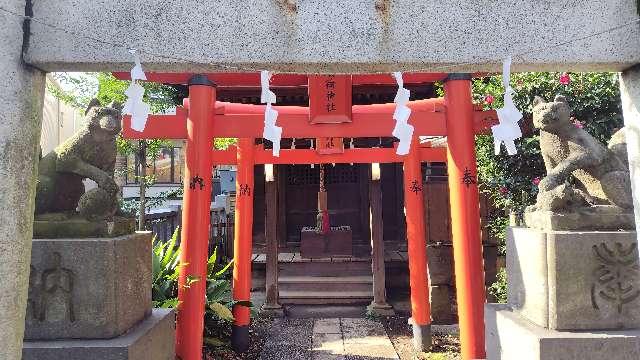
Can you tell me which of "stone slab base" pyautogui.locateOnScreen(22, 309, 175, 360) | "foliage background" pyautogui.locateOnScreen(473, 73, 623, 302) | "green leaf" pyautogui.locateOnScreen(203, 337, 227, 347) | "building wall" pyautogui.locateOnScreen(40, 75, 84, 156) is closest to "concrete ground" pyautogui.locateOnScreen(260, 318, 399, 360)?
"green leaf" pyautogui.locateOnScreen(203, 337, 227, 347)

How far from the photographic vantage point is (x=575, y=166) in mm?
3076

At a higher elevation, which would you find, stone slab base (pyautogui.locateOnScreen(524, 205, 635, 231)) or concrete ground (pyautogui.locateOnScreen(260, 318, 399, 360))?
stone slab base (pyautogui.locateOnScreen(524, 205, 635, 231))

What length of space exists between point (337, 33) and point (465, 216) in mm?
3032

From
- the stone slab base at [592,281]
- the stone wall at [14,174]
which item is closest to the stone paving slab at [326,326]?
the stone slab base at [592,281]

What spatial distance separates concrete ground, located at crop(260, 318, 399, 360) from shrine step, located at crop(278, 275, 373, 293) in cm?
118

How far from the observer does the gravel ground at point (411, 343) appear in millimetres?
5652

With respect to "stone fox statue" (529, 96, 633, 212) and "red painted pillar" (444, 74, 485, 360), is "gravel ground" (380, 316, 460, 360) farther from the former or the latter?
"stone fox statue" (529, 96, 633, 212)

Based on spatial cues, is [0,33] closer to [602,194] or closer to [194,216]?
[194,216]

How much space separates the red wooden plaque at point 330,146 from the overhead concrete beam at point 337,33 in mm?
3875

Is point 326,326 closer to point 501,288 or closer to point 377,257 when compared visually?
point 377,257

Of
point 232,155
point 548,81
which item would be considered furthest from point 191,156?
point 548,81

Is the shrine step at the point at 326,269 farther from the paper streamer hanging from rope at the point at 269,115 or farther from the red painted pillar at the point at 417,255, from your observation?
the paper streamer hanging from rope at the point at 269,115

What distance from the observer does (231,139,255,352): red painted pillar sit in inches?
231

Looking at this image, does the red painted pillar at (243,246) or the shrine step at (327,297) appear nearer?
the red painted pillar at (243,246)
